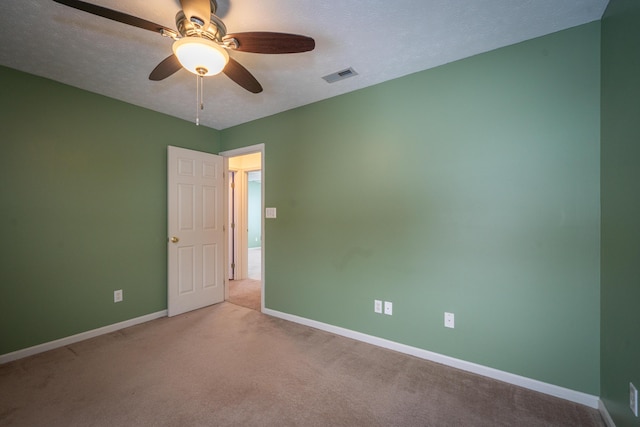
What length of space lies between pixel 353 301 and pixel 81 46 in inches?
125

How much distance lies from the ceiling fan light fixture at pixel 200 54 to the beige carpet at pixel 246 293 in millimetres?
2994

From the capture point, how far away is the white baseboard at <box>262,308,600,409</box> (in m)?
1.84

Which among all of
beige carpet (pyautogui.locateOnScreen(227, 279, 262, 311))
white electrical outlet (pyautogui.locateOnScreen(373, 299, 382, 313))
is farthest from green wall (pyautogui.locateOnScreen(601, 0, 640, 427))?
beige carpet (pyautogui.locateOnScreen(227, 279, 262, 311))

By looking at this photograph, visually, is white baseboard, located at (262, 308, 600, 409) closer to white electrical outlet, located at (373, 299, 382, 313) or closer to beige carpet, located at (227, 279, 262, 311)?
white electrical outlet, located at (373, 299, 382, 313)

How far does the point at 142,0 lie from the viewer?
5.24 ft

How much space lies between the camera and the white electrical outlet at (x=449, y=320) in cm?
226

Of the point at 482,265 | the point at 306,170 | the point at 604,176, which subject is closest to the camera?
the point at 604,176

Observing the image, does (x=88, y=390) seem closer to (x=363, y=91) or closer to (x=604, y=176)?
(x=363, y=91)

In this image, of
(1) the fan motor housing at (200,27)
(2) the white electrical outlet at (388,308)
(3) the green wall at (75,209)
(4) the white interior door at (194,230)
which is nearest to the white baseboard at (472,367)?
(2) the white electrical outlet at (388,308)

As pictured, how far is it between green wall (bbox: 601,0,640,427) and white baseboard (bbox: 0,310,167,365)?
413 centimetres

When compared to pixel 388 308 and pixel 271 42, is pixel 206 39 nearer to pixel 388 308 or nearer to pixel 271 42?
pixel 271 42

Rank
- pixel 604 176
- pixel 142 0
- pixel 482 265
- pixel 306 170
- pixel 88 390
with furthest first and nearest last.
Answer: pixel 306 170 < pixel 482 265 < pixel 88 390 < pixel 604 176 < pixel 142 0

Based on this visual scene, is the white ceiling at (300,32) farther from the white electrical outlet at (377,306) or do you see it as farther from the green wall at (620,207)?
the white electrical outlet at (377,306)

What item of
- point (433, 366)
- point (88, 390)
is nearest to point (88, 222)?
point (88, 390)
